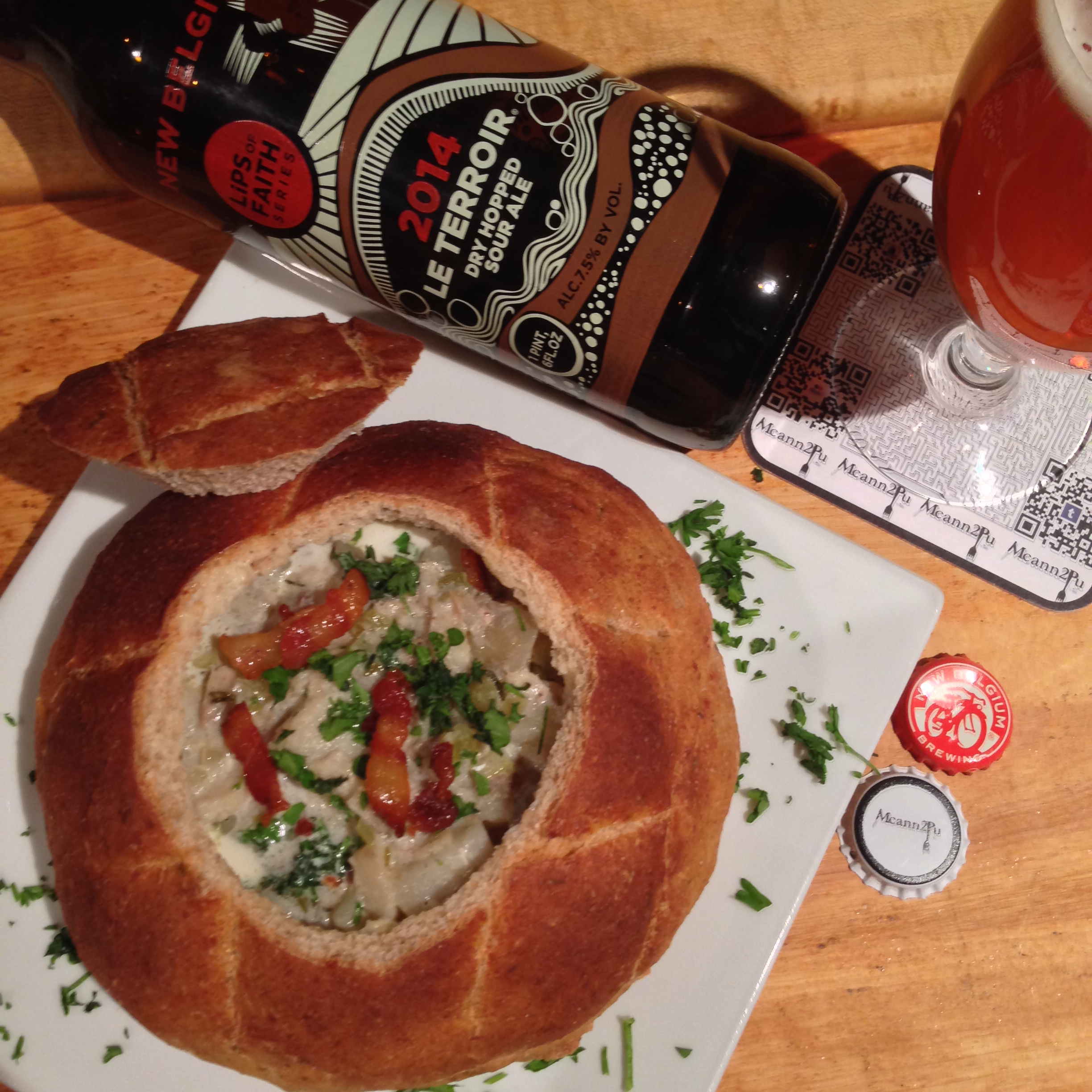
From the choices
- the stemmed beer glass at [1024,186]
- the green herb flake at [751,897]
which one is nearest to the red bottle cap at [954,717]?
the green herb flake at [751,897]

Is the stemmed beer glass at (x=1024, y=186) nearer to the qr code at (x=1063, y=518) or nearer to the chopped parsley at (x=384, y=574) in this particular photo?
the qr code at (x=1063, y=518)

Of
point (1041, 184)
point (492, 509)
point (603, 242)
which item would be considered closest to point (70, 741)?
point (492, 509)

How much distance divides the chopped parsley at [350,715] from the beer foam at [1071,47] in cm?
119

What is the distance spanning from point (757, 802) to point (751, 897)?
0.53 feet

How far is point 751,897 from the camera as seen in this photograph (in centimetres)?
158

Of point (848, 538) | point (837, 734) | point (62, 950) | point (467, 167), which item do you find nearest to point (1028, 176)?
point (467, 167)

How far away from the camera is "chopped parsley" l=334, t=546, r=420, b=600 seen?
1429mm

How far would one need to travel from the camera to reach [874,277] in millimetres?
1838

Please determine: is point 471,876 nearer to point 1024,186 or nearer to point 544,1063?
point 544,1063

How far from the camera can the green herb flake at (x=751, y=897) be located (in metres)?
1.57

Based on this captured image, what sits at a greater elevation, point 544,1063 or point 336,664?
point 336,664

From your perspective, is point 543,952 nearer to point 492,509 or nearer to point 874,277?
point 492,509

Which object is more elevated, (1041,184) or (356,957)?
(1041,184)

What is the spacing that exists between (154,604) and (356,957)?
1.89ft
